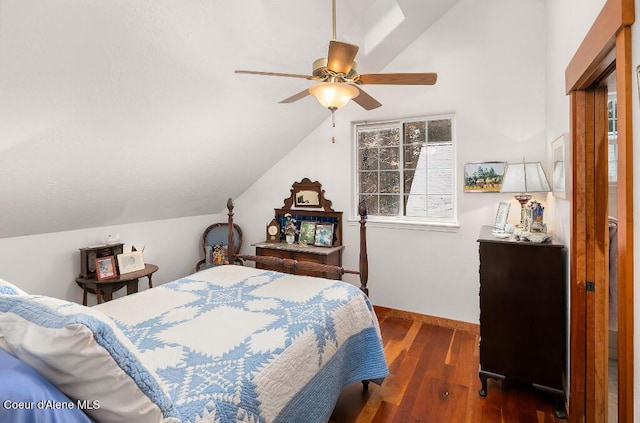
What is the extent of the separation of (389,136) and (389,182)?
50 centimetres

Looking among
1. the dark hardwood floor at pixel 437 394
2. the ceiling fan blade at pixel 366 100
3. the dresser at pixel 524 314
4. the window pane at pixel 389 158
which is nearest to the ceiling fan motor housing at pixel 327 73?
the ceiling fan blade at pixel 366 100

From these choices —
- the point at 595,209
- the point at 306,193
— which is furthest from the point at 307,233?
the point at 595,209

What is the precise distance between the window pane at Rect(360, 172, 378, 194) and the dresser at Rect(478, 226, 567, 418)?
164 cm

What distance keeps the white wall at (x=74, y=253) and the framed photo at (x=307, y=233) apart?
1440 mm

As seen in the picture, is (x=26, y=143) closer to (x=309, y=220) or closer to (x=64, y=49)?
(x=64, y=49)

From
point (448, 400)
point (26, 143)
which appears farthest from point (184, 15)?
point (448, 400)

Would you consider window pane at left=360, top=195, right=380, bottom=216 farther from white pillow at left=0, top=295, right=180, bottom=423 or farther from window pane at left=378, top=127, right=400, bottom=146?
white pillow at left=0, top=295, right=180, bottom=423

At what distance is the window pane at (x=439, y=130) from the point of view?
136 inches

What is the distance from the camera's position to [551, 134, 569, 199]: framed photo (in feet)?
6.60

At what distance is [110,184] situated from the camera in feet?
9.71

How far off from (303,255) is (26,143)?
2.52m

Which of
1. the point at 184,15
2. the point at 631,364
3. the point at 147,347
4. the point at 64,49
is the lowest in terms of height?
the point at 147,347

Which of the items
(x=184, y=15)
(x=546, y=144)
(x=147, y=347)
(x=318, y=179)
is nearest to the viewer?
(x=147, y=347)

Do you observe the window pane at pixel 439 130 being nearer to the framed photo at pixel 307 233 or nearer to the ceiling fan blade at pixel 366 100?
the ceiling fan blade at pixel 366 100
